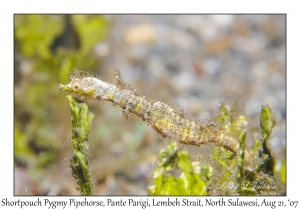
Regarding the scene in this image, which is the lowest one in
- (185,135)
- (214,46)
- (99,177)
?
(99,177)

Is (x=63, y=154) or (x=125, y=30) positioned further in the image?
(x=125, y=30)

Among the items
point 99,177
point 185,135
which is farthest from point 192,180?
point 99,177

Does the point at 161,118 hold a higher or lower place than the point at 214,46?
lower

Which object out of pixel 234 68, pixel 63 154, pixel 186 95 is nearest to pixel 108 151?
pixel 63 154
